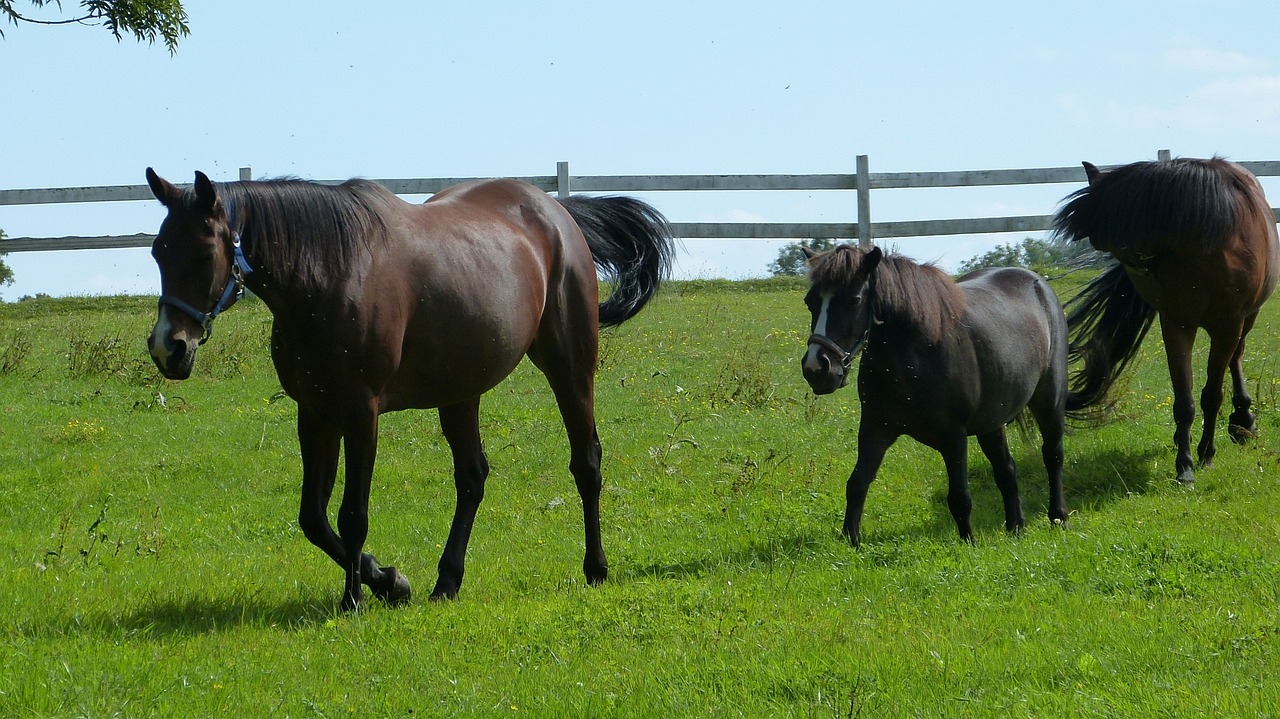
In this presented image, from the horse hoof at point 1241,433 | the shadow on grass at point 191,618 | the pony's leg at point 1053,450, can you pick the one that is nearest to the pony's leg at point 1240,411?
the horse hoof at point 1241,433

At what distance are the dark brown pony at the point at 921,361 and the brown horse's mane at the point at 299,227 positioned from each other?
2427mm

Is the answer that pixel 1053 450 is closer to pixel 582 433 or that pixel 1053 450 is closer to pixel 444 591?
pixel 582 433

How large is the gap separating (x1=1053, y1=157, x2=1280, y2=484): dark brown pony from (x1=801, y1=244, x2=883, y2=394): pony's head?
2503mm

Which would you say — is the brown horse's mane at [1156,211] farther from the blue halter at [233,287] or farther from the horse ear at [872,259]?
Result: the blue halter at [233,287]

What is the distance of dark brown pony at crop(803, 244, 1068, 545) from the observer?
6254 millimetres

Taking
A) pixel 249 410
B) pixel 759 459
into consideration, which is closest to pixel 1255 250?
pixel 759 459

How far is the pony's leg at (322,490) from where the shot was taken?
17.6 feet

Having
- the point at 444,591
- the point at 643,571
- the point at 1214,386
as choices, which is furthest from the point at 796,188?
the point at 444,591

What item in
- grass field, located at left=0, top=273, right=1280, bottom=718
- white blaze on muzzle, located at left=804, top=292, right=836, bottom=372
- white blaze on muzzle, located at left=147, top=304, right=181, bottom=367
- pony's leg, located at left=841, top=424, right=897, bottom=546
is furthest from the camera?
pony's leg, located at left=841, top=424, right=897, bottom=546

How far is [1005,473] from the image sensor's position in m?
7.23

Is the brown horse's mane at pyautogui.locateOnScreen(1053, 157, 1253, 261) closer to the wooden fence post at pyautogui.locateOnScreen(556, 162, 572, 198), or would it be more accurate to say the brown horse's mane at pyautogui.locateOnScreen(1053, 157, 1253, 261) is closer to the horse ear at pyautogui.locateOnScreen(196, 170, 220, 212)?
the horse ear at pyautogui.locateOnScreen(196, 170, 220, 212)

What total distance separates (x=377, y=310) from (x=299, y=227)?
0.50m

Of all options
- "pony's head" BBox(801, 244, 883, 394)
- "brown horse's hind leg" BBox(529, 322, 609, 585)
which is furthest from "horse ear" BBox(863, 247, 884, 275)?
"brown horse's hind leg" BBox(529, 322, 609, 585)

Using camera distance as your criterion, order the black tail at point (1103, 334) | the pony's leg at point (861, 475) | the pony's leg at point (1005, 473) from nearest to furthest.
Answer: the pony's leg at point (861, 475) < the pony's leg at point (1005, 473) < the black tail at point (1103, 334)
